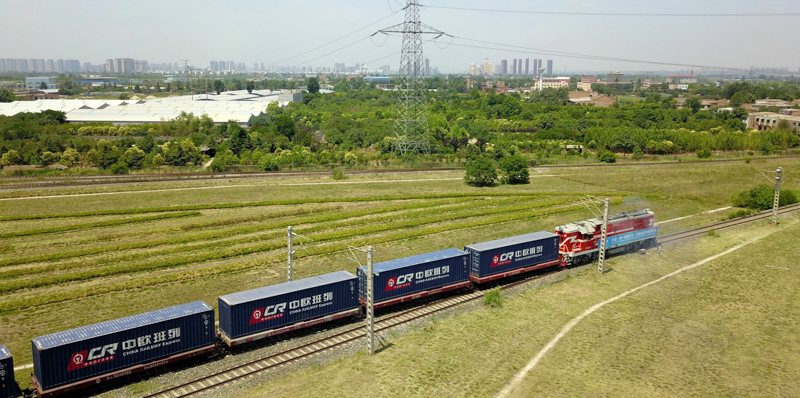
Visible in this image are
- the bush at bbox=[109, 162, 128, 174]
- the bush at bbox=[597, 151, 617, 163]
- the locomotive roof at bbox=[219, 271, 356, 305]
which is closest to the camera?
the locomotive roof at bbox=[219, 271, 356, 305]

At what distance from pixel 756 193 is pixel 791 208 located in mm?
4140

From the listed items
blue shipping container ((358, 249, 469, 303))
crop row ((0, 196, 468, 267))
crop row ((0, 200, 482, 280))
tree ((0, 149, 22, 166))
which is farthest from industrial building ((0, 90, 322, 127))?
blue shipping container ((358, 249, 469, 303))

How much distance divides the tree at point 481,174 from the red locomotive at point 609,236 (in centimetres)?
2923

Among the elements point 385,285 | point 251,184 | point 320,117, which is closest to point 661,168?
point 251,184

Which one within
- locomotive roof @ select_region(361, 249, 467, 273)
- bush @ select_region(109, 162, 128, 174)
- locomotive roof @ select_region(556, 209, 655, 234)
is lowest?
bush @ select_region(109, 162, 128, 174)

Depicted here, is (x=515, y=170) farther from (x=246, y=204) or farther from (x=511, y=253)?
(x=511, y=253)

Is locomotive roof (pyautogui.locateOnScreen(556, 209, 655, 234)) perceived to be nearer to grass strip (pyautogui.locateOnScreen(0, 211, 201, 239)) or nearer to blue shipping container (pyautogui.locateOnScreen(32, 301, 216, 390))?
blue shipping container (pyautogui.locateOnScreen(32, 301, 216, 390))

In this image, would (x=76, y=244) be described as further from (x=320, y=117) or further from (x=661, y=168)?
(x=320, y=117)

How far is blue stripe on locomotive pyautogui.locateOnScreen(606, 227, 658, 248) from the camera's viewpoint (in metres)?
42.6

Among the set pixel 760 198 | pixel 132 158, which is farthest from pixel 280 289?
pixel 132 158

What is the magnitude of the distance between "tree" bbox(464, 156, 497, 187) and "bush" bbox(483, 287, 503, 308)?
40.4 metres

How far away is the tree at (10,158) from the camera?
8050 cm

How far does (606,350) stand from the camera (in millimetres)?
28219

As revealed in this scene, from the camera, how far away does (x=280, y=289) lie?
28.0m
